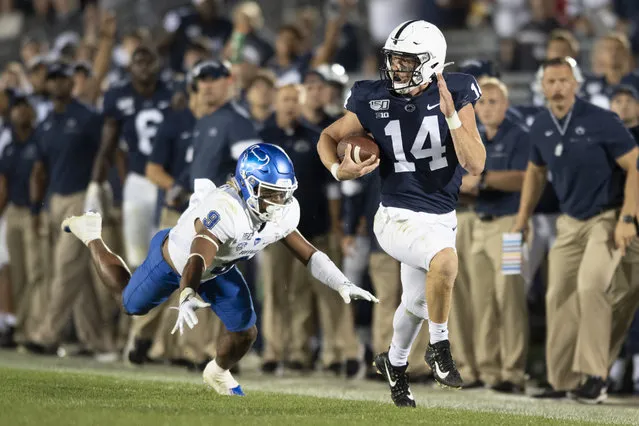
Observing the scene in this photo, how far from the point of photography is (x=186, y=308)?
7.14 m

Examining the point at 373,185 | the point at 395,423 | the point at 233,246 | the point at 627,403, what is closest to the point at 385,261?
the point at 373,185

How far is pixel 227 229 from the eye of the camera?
7836mm

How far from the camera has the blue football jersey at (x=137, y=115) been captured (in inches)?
473

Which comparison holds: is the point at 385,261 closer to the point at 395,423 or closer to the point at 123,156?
the point at 123,156

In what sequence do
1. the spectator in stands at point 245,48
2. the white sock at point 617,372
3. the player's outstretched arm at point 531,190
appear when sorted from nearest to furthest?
the player's outstretched arm at point 531,190 < the white sock at point 617,372 < the spectator in stands at point 245,48

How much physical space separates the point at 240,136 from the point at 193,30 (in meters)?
4.23

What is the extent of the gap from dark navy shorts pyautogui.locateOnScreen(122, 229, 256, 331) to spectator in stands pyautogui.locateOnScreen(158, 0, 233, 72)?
20.0ft

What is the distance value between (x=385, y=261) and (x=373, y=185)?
59cm

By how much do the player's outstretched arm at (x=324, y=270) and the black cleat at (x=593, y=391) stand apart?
88.7 inches

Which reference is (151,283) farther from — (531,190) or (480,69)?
(480,69)

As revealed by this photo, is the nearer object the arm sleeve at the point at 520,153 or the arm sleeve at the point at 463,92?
the arm sleeve at the point at 463,92

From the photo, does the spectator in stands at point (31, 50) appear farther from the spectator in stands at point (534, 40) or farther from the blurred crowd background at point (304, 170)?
the spectator in stands at point (534, 40)

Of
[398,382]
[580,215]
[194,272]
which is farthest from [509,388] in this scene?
[194,272]

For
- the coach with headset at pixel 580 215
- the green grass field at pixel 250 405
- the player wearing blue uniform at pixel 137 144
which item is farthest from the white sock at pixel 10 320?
the coach with headset at pixel 580 215
